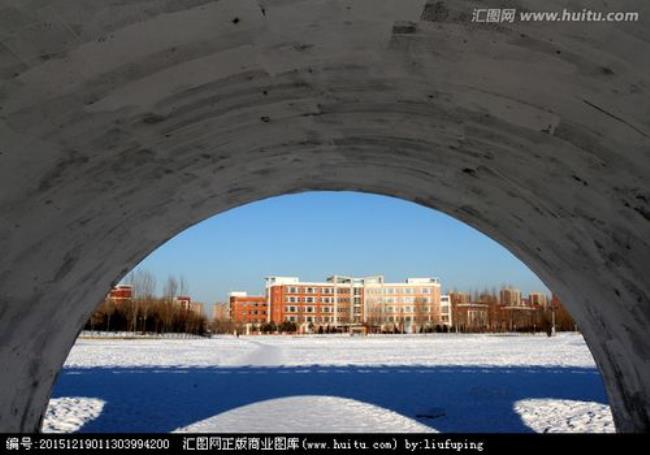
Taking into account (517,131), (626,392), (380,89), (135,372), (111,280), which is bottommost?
(135,372)

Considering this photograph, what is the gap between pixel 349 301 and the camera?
395ft

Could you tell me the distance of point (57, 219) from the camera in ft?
11.9

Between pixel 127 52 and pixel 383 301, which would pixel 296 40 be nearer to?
pixel 127 52

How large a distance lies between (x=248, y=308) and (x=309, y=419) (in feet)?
411

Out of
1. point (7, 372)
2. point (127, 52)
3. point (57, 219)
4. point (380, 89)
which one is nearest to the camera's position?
point (127, 52)

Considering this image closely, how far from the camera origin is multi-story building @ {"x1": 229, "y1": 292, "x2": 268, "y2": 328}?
431 ft

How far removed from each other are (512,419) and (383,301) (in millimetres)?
111628

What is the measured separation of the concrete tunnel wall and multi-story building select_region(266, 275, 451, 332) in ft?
363

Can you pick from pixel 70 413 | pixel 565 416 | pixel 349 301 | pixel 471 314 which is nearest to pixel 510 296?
pixel 471 314

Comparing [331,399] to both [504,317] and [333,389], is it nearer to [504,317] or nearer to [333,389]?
[333,389]

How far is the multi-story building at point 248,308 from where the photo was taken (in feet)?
431

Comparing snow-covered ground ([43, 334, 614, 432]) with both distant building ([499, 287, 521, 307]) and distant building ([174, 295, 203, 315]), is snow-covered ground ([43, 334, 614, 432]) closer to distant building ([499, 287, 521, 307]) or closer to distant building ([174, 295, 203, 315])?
distant building ([174, 295, 203, 315])

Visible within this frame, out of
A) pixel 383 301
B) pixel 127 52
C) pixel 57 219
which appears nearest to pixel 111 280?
pixel 57 219

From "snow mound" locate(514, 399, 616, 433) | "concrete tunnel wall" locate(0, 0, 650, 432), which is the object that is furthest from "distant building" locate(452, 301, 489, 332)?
"concrete tunnel wall" locate(0, 0, 650, 432)
